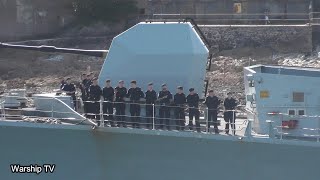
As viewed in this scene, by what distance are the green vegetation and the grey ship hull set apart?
39301 millimetres

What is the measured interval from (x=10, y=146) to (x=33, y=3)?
4324 centimetres

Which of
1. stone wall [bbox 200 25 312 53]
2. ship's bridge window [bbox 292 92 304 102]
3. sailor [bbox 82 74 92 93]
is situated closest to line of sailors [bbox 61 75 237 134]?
sailor [bbox 82 74 92 93]

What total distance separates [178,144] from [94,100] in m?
2.30

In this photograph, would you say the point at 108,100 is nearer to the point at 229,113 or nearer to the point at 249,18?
the point at 229,113

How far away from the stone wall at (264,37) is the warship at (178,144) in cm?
3328

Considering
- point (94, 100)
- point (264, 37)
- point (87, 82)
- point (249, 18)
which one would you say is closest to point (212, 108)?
point (94, 100)

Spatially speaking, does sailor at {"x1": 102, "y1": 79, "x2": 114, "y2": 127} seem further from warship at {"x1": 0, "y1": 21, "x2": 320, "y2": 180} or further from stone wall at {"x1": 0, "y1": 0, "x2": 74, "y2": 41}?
stone wall at {"x1": 0, "y1": 0, "x2": 74, "y2": 41}

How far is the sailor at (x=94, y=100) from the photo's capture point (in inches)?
757

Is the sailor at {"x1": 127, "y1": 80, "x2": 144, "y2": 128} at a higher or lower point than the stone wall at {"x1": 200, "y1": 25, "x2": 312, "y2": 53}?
lower

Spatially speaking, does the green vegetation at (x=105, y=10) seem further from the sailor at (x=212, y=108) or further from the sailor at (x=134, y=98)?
the sailor at (x=212, y=108)

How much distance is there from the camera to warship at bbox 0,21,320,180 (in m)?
18.6

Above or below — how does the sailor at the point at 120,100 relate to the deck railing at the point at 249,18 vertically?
below

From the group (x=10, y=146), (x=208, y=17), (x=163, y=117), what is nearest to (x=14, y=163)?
(x=10, y=146)

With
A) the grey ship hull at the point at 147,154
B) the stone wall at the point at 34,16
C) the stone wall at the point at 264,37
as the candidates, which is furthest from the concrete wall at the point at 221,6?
the grey ship hull at the point at 147,154
